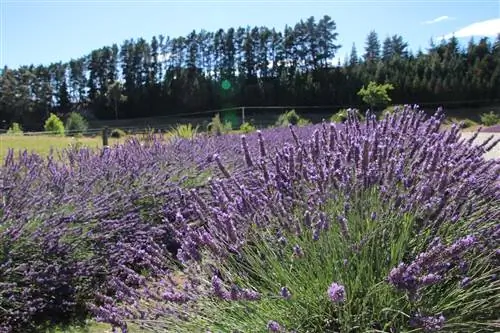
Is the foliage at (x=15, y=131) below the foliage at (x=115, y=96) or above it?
below

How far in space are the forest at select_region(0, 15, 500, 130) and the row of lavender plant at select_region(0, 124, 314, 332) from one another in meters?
54.0

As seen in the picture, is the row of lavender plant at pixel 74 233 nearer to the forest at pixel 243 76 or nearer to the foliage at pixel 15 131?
the foliage at pixel 15 131

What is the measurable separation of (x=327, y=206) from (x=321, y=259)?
26cm

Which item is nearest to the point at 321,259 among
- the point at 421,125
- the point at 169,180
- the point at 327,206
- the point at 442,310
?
the point at 327,206

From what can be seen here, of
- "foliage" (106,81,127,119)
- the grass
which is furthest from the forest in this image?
the grass

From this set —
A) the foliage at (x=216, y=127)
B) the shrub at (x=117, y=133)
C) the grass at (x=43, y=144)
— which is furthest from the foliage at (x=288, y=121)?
the shrub at (x=117, y=133)

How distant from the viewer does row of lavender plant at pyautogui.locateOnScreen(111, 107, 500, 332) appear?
1.66 m

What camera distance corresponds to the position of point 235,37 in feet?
263

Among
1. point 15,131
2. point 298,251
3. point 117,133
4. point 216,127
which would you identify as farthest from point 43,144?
point 15,131

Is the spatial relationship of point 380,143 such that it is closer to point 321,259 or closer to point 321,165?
point 321,165

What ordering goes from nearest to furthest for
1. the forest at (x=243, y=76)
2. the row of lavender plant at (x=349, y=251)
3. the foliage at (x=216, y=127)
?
1. the row of lavender plant at (x=349, y=251)
2. the foliage at (x=216, y=127)
3. the forest at (x=243, y=76)

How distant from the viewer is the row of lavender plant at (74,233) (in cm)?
284

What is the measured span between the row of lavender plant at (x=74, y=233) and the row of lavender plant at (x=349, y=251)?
36 cm

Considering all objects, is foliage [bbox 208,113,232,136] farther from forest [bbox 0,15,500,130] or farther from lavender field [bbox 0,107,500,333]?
forest [bbox 0,15,500,130]
